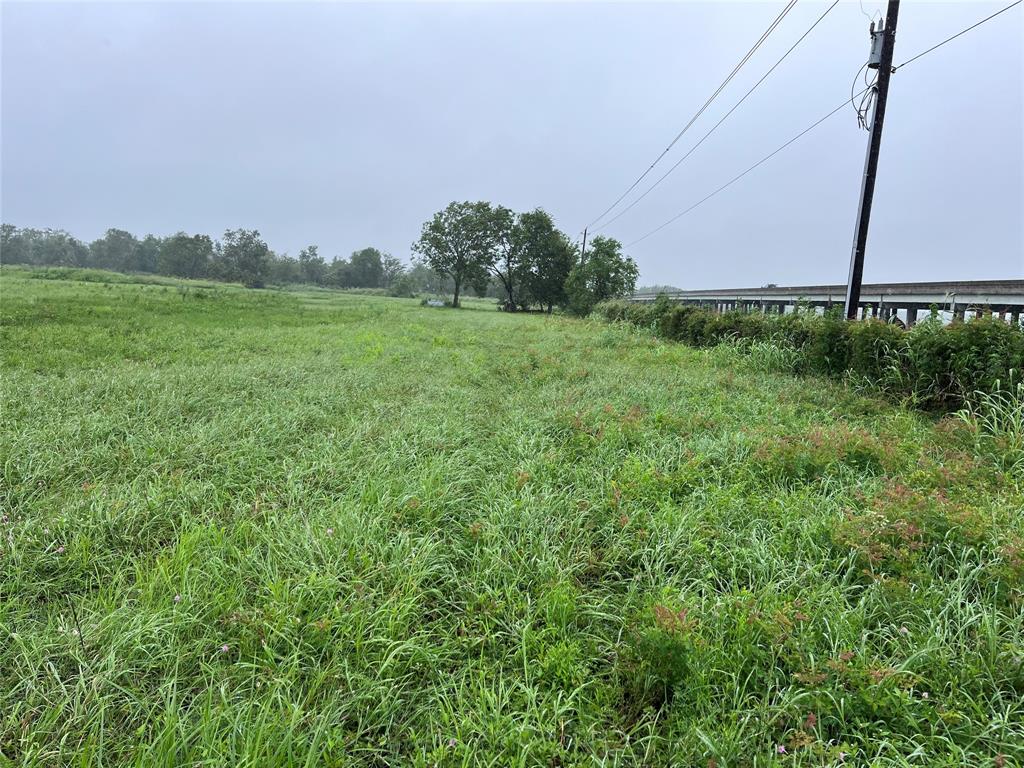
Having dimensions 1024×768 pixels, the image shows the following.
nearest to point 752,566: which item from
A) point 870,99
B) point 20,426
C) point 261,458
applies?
point 261,458

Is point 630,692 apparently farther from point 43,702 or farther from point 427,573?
point 43,702

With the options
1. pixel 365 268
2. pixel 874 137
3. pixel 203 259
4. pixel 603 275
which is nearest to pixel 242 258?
pixel 203 259

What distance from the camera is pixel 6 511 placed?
2.92 metres

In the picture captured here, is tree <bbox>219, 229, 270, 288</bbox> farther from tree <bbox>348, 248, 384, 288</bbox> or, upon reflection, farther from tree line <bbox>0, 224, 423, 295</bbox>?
tree <bbox>348, 248, 384, 288</bbox>

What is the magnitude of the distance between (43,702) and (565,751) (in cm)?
192

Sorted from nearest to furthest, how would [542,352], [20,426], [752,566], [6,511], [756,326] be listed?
[752,566] → [6,511] → [20,426] → [756,326] → [542,352]

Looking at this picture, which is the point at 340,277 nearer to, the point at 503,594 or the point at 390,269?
the point at 390,269

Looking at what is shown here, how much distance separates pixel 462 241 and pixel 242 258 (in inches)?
1673

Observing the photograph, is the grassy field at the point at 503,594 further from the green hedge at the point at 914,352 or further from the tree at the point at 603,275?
the tree at the point at 603,275

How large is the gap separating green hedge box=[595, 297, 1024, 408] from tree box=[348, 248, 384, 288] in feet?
306

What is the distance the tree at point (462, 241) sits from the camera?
4584 centimetres

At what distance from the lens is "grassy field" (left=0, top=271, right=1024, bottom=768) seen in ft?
5.38

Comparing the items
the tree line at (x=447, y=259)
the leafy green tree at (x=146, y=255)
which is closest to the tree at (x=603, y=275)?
the tree line at (x=447, y=259)

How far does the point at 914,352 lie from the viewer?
5656mm
